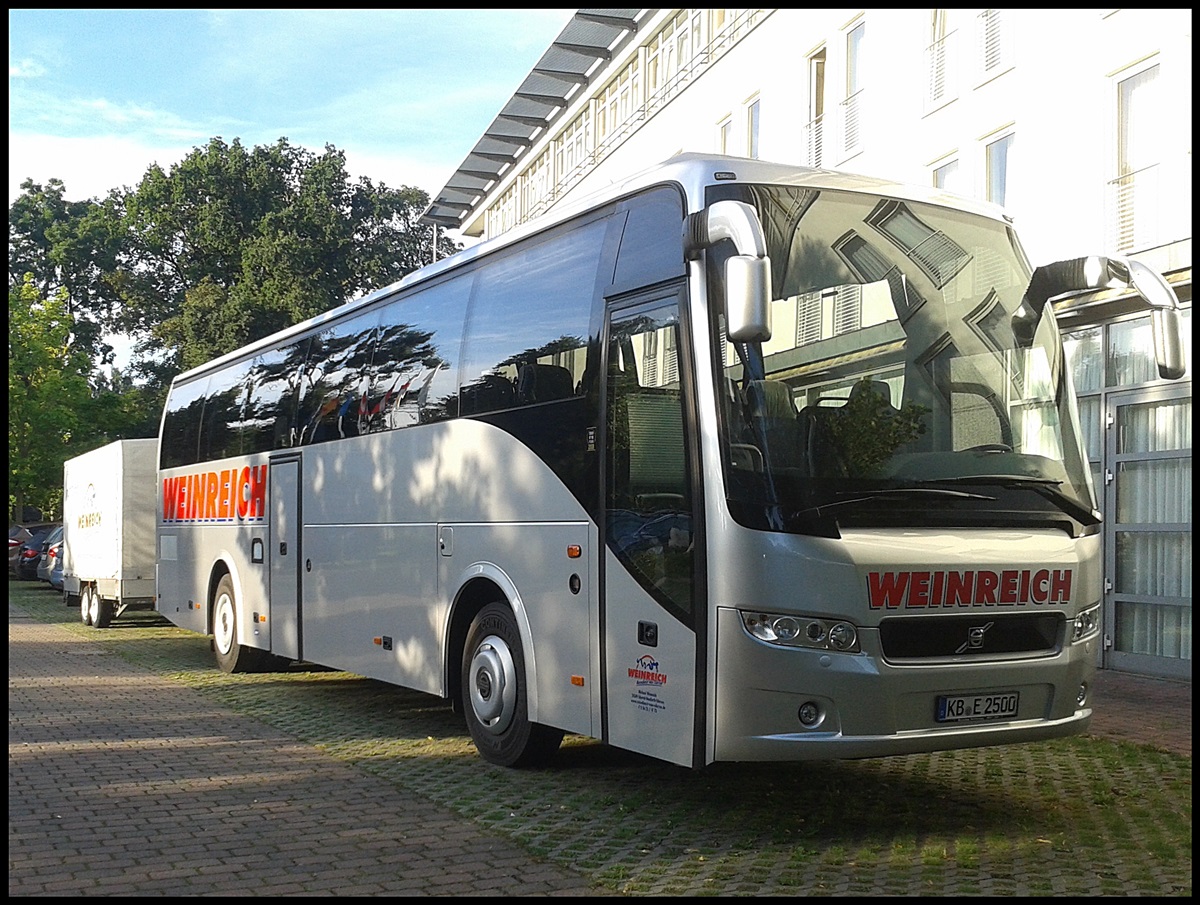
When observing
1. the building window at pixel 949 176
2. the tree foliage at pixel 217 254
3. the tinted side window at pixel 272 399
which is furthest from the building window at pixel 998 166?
the tree foliage at pixel 217 254

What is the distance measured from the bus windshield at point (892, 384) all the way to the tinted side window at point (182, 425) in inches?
450

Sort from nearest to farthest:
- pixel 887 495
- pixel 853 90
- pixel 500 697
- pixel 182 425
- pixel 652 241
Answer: pixel 887 495 < pixel 652 241 < pixel 500 697 < pixel 182 425 < pixel 853 90

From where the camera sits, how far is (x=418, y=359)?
434 inches

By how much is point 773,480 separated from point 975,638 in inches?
54.0

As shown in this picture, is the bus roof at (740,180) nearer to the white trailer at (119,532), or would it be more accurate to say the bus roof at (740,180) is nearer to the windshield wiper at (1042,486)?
the windshield wiper at (1042,486)

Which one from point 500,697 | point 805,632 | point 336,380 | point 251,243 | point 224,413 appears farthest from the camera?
point 251,243

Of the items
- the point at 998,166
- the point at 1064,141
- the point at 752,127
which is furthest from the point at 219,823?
the point at 752,127

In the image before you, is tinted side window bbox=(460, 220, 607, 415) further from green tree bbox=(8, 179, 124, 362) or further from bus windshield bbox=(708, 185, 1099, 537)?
green tree bbox=(8, 179, 124, 362)

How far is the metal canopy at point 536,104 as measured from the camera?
120 ft

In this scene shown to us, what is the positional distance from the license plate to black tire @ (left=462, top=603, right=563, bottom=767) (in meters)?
2.77

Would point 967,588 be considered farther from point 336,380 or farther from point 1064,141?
point 1064,141

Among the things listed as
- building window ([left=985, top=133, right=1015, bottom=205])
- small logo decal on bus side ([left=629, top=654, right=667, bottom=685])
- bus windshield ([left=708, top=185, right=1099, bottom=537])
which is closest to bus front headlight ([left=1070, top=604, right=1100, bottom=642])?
bus windshield ([left=708, top=185, right=1099, bottom=537])

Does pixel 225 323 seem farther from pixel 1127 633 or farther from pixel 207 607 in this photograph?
pixel 1127 633

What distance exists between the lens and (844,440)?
7.04 metres
